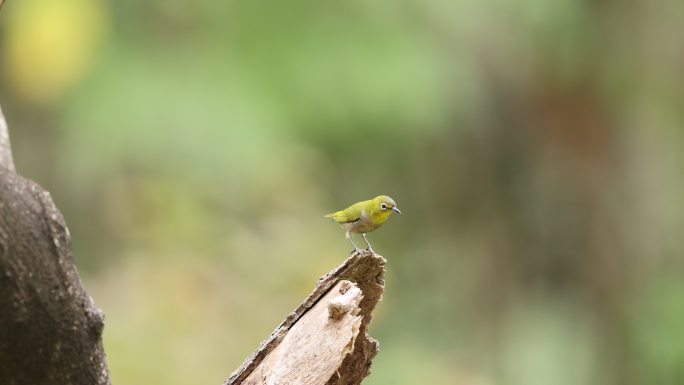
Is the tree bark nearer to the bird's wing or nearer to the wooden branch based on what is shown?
the wooden branch

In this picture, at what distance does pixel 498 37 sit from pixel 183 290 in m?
4.99

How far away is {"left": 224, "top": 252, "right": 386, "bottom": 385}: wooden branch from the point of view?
2295mm

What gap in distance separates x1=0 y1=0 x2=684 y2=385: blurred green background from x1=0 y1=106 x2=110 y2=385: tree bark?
12.2ft

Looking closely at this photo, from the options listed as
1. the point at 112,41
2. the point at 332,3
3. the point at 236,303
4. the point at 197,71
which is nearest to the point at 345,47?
the point at 332,3

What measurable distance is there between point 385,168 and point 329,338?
720 centimetres

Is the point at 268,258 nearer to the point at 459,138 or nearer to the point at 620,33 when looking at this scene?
the point at 459,138

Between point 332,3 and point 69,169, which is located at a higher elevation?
point 332,3

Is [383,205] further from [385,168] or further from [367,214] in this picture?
[385,168]

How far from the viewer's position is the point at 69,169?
811 centimetres

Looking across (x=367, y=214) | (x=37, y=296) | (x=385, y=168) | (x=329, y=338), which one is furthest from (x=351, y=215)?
(x=385, y=168)

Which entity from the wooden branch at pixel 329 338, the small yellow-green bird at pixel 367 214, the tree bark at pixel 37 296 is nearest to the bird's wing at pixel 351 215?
the small yellow-green bird at pixel 367 214

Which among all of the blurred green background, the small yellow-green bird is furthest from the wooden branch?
the blurred green background

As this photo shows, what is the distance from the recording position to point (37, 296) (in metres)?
1.71

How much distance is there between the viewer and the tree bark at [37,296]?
1666 mm
